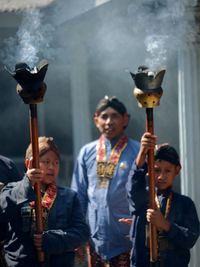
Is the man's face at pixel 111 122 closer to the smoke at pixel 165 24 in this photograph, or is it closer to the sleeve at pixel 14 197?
the smoke at pixel 165 24

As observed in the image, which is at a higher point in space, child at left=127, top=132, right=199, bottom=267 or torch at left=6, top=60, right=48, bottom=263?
torch at left=6, top=60, right=48, bottom=263

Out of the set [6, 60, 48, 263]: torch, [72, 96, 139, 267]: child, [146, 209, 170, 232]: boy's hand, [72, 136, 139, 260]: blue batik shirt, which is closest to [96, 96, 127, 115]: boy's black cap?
[72, 96, 139, 267]: child

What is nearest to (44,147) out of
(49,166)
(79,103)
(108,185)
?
(49,166)

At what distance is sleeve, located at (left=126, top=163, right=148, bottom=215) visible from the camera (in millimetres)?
5496

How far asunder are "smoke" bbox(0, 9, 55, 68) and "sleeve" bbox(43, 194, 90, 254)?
1560 millimetres

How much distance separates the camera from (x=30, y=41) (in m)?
6.97

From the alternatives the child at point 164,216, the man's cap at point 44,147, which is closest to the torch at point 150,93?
the child at point 164,216

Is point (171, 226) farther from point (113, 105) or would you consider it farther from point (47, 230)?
point (113, 105)

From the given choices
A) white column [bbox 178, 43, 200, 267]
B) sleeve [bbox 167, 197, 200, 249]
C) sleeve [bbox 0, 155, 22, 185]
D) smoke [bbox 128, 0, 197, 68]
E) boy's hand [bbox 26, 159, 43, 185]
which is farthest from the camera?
white column [bbox 178, 43, 200, 267]

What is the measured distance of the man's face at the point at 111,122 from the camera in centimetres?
657

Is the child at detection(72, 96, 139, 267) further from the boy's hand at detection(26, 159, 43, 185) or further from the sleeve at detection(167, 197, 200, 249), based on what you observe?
the boy's hand at detection(26, 159, 43, 185)

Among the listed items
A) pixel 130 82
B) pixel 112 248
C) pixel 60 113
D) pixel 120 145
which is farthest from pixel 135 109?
pixel 112 248

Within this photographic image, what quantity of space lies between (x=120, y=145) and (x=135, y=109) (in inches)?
55.2

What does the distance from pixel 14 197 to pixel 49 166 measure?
0.39 metres
